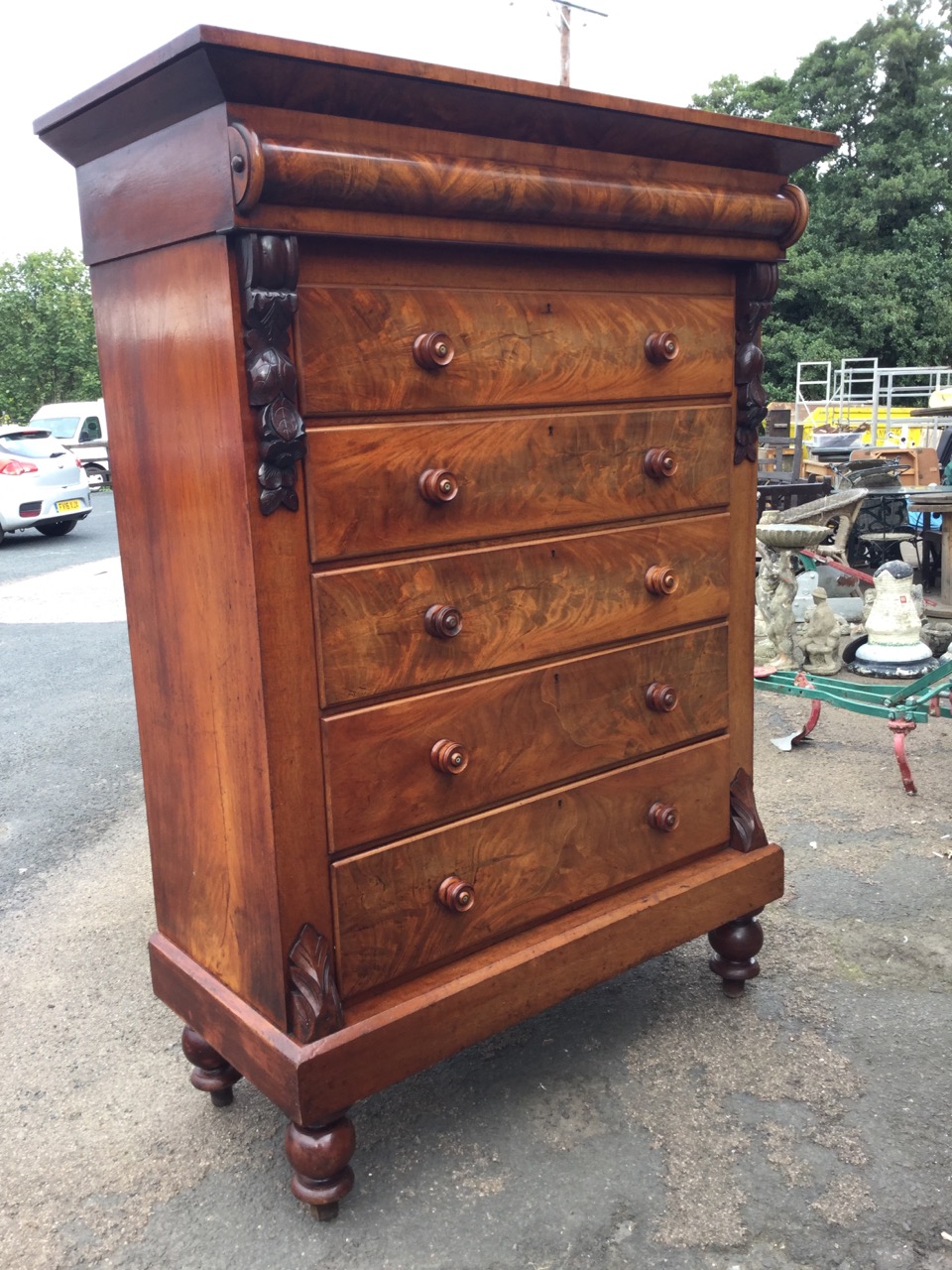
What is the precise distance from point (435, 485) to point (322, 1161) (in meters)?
1.14

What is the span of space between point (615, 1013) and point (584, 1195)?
607mm

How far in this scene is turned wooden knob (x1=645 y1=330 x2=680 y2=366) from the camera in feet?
6.97

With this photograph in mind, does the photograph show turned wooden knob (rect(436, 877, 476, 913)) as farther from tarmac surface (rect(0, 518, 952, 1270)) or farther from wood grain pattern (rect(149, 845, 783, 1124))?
tarmac surface (rect(0, 518, 952, 1270))

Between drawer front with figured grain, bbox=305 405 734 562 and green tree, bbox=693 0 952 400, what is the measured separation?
2439 cm

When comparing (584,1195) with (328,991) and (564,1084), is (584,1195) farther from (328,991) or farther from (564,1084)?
(328,991)

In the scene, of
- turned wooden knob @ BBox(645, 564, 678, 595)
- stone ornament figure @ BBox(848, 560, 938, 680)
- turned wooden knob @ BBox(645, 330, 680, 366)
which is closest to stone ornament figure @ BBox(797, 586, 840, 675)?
stone ornament figure @ BBox(848, 560, 938, 680)

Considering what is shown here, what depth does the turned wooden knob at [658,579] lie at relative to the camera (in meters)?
2.21

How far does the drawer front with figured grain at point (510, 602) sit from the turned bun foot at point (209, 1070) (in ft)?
2.77

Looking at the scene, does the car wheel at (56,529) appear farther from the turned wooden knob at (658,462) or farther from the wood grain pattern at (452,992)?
the turned wooden knob at (658,462)

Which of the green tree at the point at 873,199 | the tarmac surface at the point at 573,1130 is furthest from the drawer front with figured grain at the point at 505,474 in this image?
the green tree at the point at 873,199

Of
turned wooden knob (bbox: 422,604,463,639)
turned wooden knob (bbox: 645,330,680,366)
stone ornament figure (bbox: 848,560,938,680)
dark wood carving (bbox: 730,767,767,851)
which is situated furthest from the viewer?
stone ornament figure (bbox: 848,560,938,680)

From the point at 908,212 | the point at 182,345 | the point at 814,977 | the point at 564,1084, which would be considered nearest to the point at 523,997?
the point at 564,1084

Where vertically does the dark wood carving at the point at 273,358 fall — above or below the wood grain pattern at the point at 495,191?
below

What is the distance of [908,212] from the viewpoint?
26.1 meters
